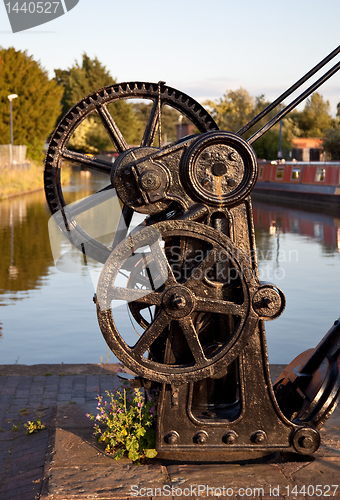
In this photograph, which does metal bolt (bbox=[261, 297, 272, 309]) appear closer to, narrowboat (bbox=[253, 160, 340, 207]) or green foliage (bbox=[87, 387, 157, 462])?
green foliage (bbox=[87, 387, 157, 462])

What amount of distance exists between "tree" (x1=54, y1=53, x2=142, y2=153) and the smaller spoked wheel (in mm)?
68876

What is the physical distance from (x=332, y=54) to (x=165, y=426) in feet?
8.25

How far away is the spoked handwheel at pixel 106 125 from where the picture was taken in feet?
13.1

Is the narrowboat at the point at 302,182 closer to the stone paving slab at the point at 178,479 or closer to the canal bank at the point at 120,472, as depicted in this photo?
the canal bank at the point at 120,472

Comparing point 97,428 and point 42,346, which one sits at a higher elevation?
point 97,428

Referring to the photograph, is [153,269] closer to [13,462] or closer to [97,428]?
[97,428]

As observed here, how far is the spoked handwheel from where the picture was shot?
157 inches

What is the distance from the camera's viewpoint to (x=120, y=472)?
11.3 ft

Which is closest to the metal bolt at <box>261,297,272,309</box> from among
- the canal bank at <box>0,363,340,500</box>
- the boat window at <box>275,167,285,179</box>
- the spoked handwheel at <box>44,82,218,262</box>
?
the canal bank at <box>0,363,340,500</box>

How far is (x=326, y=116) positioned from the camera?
210 ft

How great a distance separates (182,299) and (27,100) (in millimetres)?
40839

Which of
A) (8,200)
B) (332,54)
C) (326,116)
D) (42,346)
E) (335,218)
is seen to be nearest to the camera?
(332,54)

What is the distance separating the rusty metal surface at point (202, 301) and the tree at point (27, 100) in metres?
39.3

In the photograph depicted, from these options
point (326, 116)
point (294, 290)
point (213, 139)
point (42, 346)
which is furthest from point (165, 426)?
point (326, 116)
